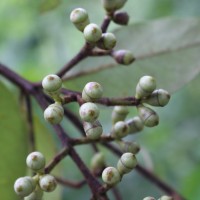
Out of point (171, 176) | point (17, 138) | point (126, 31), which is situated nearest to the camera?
point (17, 138)

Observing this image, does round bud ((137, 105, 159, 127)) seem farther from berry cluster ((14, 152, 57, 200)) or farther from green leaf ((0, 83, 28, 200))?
green leaf ((0, 83, 28, 200))

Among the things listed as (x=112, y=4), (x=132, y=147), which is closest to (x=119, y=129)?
(x=132, y=147)

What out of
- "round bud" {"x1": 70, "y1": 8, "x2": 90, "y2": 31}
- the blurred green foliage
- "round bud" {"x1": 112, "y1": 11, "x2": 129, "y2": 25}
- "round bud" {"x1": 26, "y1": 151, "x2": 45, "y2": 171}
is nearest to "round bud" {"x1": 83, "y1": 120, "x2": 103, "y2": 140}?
"round bud" {"x1": 26, "y1": 151, "x2": 45, "y2": 171}

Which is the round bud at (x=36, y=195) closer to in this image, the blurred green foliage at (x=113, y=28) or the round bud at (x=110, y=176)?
the round bud at (x=110, y=176)

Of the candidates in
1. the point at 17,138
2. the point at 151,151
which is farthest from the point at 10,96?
the point at 151,151

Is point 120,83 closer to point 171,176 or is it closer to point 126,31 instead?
point 126,31

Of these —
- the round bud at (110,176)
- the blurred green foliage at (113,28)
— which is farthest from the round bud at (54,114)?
the blurred green foliage at (113,28)
